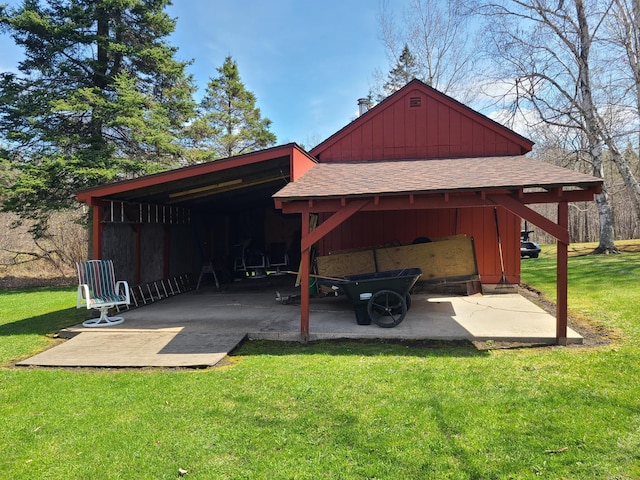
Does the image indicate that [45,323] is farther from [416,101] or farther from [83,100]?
[416,101]

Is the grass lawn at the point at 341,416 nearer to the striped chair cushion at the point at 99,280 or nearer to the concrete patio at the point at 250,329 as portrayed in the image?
the concrete patio at the point at 250,329

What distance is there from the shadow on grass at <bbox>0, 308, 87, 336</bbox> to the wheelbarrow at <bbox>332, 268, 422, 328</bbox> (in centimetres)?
488

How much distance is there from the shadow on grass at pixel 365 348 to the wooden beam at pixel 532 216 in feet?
5.88

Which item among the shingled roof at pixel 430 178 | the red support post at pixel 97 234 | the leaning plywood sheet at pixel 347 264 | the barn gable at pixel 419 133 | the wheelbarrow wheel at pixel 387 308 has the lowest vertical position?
the wheelbarrow wheel at pixel 387 308

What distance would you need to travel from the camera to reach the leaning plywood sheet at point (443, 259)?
671 cm

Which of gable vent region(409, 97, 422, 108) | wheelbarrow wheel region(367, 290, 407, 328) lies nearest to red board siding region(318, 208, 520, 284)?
gable vent region(409, 97, 422, 108)

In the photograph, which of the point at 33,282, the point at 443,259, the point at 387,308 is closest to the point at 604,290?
the point at 443,259

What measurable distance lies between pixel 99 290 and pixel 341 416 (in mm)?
5220

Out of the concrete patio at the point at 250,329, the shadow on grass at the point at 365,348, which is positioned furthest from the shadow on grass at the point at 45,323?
the shadow on grass at the point at 365,348

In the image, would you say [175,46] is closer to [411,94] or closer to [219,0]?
[219,0]

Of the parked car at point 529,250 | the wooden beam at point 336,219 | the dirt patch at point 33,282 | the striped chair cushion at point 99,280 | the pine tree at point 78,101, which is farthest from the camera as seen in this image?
the parked car at point 529,250

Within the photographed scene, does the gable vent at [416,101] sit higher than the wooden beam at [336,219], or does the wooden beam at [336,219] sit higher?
the gable vent at [416,101]

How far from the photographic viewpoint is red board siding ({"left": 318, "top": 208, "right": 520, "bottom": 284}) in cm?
866

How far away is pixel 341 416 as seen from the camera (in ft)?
10.7
